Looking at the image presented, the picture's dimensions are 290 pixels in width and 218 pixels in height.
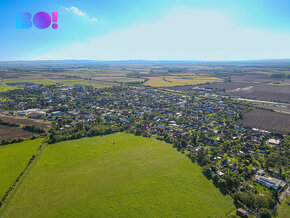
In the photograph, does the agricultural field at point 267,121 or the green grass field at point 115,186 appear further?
the agricultural field at point 267,121

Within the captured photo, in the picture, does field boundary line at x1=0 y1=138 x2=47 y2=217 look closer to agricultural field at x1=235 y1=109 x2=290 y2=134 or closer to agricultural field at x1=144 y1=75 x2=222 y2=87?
agricultural field at x1=235 y1=109 x2=290 y2=134

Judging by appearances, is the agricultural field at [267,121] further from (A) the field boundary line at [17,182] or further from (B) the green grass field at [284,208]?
(A) the field boundary line at [17,182]

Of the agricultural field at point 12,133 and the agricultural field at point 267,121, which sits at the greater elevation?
the agricultural field at point 12,133

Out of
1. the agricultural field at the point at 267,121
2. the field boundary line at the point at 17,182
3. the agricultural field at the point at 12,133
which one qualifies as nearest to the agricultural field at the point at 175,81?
the agricultural field at the point at 267,121

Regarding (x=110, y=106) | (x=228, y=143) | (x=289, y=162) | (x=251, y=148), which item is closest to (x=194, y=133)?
(x=228, y=143)

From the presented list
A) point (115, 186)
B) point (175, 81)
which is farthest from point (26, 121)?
point (175, 81)

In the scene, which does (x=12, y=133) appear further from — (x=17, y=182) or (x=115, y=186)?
(x=115, y=186)
